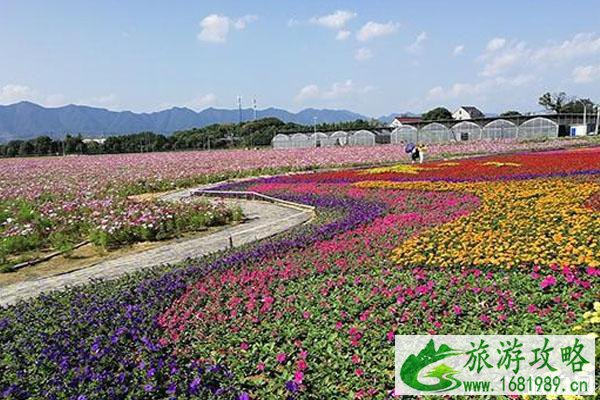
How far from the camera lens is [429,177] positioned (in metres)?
17.9

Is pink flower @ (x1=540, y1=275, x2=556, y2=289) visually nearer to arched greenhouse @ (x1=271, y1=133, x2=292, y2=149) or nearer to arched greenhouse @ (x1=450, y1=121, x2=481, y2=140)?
Answer: arched greenhouse @ (x1=450, y1=121, x2=481, y2=140)

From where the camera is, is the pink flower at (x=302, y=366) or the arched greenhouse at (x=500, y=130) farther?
the arched greenhouse at (x=500, y=130)

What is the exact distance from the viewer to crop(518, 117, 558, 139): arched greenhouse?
5378 cm

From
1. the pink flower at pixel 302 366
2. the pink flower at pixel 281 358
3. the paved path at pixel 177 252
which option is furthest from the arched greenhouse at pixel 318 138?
the pink flower at pixel 302 366

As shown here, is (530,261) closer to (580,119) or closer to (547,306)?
(547,306)

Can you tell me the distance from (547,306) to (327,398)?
246 cm

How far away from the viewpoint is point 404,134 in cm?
6200

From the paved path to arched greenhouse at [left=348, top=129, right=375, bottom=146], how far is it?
50.0 metres

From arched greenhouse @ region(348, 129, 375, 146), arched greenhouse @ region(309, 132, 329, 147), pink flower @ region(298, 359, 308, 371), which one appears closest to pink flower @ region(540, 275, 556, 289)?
pink flower @ region(298, 359, 308, 371)

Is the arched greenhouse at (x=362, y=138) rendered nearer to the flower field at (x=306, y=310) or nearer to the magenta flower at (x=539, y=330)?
the flower field at (x=306, y=310)

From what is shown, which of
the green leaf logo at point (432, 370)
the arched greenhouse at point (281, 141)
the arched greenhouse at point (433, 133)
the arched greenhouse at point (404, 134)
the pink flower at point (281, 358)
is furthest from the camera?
the arched greenhouse at point (281, 141)

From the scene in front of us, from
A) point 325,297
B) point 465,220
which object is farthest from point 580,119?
point 325,297

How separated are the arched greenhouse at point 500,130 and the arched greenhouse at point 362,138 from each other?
12.9 metres

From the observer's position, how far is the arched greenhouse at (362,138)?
6341 cm
